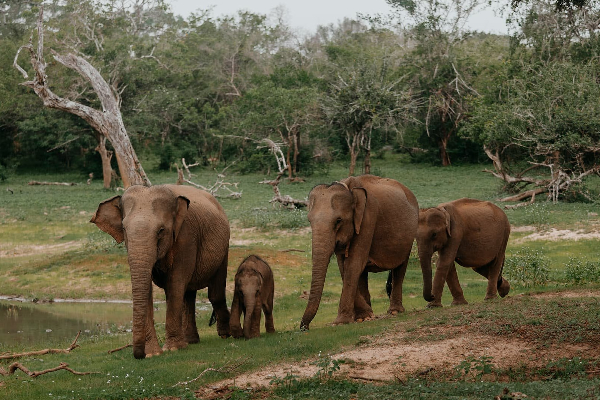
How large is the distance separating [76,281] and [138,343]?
11728 mm

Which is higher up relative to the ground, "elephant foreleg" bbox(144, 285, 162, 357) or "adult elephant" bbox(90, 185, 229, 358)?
"adult elephant" bbox(90, 185, 229, 358)

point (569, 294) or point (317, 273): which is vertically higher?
point (317, 273)

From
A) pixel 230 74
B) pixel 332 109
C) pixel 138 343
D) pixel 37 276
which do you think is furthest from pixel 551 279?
pixel 230 74

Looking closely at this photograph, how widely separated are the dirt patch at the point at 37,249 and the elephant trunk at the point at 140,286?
668 inches

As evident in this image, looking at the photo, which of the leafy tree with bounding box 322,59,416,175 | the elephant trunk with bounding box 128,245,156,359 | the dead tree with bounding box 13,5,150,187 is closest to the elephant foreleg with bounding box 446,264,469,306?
the elephant trunk with bounding box 128,245,156,359

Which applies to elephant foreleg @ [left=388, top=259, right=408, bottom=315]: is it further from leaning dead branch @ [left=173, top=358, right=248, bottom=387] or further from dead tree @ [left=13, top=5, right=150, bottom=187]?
dead tree @ [left=13, top=5, right=150, bottom=187]

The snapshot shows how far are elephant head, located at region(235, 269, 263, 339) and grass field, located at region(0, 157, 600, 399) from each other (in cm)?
50

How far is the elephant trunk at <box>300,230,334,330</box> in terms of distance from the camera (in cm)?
1280

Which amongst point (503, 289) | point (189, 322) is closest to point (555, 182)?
point (503, 289)

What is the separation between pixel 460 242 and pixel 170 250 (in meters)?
6.18

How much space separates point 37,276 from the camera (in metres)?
23.2

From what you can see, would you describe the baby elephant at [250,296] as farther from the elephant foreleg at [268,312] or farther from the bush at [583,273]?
the bush at [583,273]

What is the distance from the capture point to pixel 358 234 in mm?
13812

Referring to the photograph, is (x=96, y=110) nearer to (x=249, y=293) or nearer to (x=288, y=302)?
(x=288, y=302)
